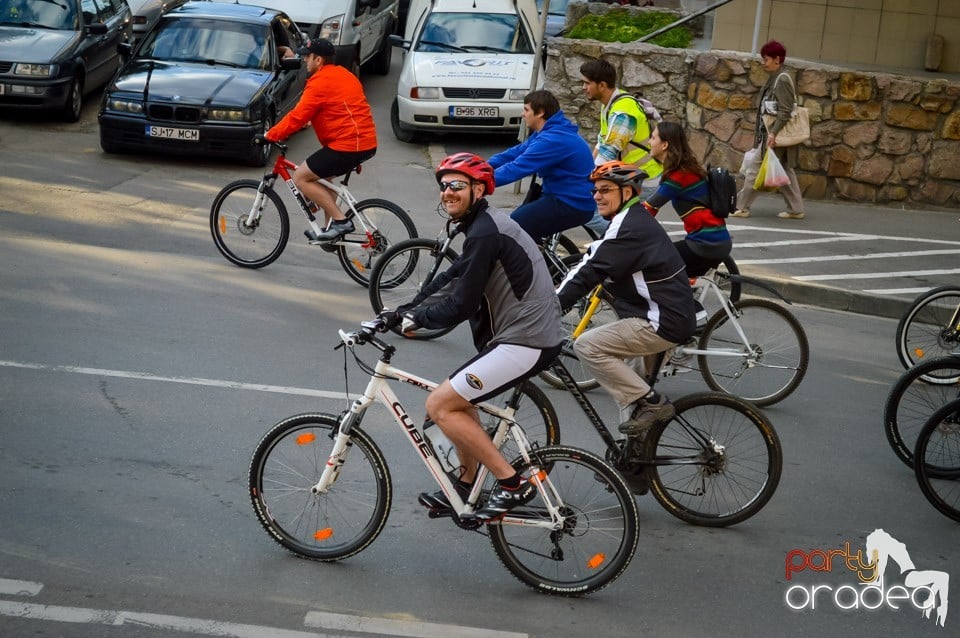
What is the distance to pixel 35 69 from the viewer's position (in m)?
15.8

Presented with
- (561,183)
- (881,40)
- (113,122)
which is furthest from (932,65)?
(113,122)

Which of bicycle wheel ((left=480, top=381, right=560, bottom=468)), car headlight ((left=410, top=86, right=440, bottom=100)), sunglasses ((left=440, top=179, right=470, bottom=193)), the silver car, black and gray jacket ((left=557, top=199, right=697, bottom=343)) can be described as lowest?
bicycle wheel ((left=480, top=381, right=560, bottom=468))

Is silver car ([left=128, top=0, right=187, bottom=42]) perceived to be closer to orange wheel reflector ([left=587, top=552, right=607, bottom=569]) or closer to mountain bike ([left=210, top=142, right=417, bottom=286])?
mountain bike ([left=210, top=142, right=417, bottom=286])

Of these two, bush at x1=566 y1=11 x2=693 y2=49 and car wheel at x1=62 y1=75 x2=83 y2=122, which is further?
car wheel at x1=62 y1=75 x2=83 y2=122

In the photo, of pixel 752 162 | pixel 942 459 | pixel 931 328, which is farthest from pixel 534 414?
pixel 752 162

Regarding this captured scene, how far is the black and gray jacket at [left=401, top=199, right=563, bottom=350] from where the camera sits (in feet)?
17.2

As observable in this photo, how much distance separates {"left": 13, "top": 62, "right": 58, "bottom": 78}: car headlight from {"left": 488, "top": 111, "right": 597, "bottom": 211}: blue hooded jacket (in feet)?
29.9

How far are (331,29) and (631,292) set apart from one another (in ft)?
45.0

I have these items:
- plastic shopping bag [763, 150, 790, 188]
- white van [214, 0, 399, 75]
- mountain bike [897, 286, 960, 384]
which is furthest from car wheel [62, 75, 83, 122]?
mountain bike [897, 286, 960, 384]

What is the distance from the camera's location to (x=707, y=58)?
1492 centimetres

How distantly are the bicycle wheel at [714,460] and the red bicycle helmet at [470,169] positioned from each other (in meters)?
1.49

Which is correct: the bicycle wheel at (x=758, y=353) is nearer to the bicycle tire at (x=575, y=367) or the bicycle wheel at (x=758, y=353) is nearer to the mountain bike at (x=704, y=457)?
the bicycle tire at (x=575, y=367)

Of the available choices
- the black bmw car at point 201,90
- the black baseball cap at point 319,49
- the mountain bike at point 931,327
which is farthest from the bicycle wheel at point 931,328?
the black bmw car at point 201,90

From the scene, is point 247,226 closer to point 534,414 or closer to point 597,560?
point 534,414
